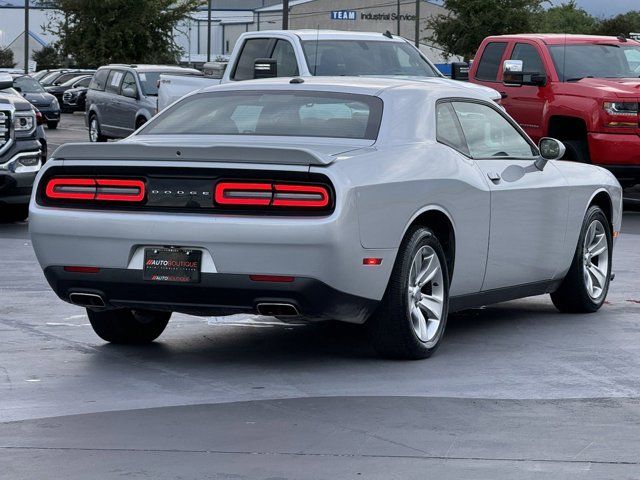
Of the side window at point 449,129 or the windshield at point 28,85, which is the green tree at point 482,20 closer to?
the windshield at point 28,85

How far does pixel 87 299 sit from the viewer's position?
7.71 m

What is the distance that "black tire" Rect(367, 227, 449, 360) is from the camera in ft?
25.2

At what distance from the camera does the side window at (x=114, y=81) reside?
1214 inches

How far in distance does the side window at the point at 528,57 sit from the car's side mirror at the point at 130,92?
1170cm

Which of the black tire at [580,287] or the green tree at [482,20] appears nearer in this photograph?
the black tire at [580,287]

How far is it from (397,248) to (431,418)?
138 cm

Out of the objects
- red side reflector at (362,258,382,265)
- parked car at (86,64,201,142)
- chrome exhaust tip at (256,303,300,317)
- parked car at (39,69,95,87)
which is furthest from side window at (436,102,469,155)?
parked car at (39,69,95,87)

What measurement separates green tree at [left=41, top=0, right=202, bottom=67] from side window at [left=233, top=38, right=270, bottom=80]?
48079 mm

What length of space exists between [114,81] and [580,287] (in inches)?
879

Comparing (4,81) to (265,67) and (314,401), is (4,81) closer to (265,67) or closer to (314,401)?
(265,67)

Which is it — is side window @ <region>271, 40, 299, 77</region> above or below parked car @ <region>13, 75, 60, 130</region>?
above

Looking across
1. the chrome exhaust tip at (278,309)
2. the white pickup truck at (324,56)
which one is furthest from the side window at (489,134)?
the white pickup truck at (324,56)

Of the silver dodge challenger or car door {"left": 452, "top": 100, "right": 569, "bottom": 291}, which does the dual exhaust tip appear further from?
car door {"left": 452, "top": 100, "right": 569, "bottom": 291}

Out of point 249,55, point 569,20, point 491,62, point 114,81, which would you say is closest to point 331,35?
point 249,55
